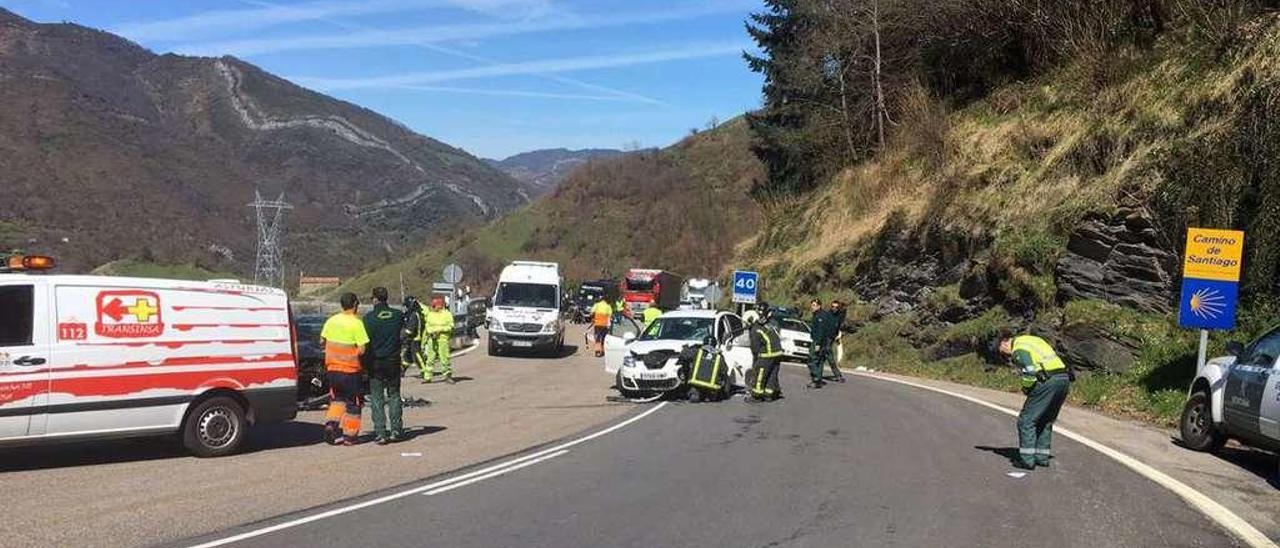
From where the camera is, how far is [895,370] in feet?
85.1

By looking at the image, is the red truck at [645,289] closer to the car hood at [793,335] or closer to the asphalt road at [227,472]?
the car hood at [793,335]

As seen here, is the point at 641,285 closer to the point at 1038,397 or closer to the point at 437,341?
the point at 437,341

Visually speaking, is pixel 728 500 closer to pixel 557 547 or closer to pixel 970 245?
pixel 557 547

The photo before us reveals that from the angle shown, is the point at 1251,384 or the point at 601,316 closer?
the point at 1251,384

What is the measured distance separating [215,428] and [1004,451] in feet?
27.8

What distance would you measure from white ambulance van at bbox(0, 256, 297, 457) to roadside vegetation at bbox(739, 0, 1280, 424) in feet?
40.0

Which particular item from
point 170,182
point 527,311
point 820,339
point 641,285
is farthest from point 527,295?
point 170,182

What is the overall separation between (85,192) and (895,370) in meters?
99.1

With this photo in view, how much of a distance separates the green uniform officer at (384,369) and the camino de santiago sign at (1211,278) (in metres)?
11.1

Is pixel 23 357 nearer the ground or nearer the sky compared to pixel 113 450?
nearer the sky

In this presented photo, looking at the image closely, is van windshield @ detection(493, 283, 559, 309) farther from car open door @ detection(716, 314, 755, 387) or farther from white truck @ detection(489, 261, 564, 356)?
car open door @ detection(716, 314, 755, 387)

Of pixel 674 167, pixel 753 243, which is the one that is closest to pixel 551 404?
pixel 753 243

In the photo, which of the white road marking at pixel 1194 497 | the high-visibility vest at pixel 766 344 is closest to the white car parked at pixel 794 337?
the high-visibility vest at pixel 766 344

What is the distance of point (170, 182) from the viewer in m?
124
